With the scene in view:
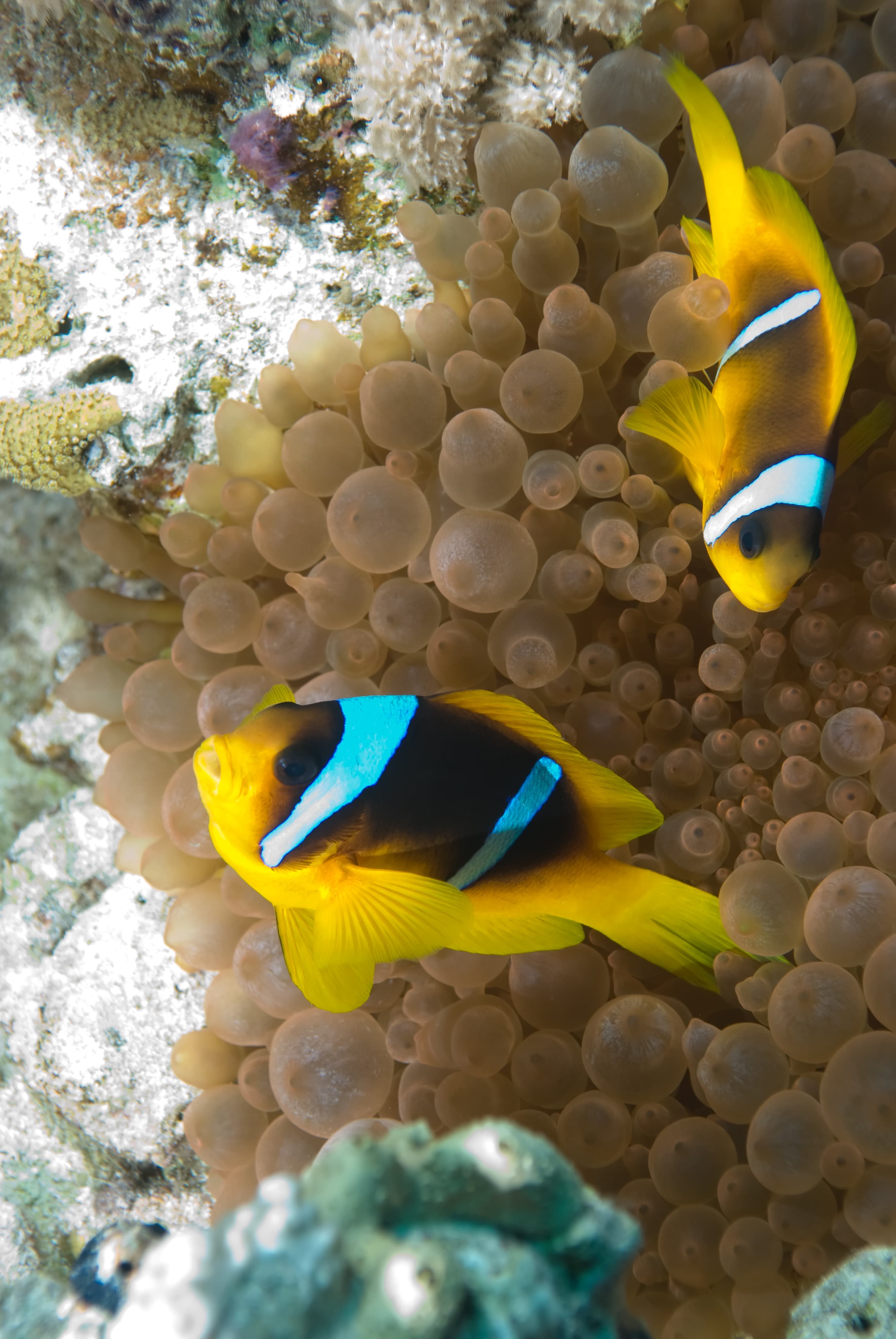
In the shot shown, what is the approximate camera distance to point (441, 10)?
5.03 feet

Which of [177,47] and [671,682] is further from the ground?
[177,47]

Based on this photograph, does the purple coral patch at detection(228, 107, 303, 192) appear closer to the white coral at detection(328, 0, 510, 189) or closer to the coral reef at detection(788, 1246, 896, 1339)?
the white coral at detection(328, 0, 510, 189)

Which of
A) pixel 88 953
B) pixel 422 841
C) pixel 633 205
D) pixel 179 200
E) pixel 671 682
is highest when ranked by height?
pixel 179 200

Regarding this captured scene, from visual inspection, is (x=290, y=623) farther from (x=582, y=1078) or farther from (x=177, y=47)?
(x=177, y=47)

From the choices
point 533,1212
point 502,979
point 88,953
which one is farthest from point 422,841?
point 88,953

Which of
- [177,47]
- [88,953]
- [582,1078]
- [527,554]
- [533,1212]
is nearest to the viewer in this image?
[533,1212]

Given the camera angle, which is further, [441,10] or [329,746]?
[441,10]

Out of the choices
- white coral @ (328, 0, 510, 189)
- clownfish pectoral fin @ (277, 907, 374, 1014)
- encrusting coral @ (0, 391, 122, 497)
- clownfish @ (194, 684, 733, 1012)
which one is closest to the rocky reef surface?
encrusting coral @ (0, 391, 122, 497)

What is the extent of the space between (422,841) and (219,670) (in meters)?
0.74

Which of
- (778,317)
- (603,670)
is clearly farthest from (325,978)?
(778,317)

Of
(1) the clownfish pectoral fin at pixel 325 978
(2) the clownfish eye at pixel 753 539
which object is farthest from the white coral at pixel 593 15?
(1) the clownfish pectoral fin at pixel 325 978

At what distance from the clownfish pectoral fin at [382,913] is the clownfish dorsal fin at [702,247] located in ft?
3.33

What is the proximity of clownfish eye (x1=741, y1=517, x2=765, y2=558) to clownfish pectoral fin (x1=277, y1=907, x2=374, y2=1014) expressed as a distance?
2.34ft

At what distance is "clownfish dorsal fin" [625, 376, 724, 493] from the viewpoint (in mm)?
1174
